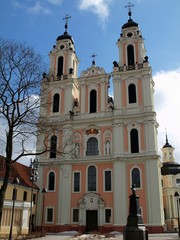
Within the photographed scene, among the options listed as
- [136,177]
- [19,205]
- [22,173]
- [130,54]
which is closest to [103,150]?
[136,177]

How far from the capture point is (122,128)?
33969 mm

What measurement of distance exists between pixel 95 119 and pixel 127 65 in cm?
835

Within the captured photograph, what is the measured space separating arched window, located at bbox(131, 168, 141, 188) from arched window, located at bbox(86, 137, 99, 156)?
4.87 metres

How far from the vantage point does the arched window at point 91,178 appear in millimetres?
32969

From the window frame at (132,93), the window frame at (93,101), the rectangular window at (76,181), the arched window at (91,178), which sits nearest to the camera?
the arched window at (91,178)

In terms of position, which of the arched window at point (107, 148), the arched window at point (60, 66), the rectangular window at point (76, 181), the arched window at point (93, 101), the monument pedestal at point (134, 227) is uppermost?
the arched window at point (60, 66)

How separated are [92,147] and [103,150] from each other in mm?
1503

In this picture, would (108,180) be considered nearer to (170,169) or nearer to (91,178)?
(91,178)

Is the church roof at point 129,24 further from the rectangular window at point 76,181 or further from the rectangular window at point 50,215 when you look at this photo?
the rectangular window at point 50,215

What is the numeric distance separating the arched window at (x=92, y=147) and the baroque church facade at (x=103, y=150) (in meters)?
0.12

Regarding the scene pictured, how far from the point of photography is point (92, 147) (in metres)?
34.7

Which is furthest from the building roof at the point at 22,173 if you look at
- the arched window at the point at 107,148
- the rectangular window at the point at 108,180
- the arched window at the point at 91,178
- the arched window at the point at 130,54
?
the arched window at the point at 130,54

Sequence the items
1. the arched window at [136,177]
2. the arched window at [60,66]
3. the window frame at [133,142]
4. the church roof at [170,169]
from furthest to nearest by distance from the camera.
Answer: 1. the church roof at [170,169]
2. the arched window at [60,66]
3. the window frame at [133,142]
4. the arched window at [136,177]

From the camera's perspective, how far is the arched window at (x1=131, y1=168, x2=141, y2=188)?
103 feet
